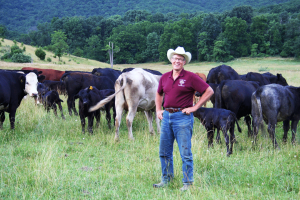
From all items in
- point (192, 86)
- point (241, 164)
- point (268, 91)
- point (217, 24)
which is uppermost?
point (217, 24)

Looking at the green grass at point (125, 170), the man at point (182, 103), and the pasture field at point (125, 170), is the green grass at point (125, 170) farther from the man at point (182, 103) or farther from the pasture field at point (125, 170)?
the man at point (182, 103)

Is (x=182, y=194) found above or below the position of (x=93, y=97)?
below

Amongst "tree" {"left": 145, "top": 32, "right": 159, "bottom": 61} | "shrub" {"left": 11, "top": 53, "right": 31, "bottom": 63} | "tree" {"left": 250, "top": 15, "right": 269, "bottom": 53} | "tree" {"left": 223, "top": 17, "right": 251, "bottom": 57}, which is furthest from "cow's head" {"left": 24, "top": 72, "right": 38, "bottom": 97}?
"tree" {"left": 145, "top": 32, "right": 159, "bottom": 61}

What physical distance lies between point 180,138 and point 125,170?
1.55 metres

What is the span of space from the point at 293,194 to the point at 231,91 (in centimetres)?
422

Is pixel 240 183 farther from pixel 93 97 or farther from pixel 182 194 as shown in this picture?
pixel 93 97

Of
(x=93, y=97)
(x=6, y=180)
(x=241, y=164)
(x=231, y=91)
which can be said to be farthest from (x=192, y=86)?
(x=93, y=97)

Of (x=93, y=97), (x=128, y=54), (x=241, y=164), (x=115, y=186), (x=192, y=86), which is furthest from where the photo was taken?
(x=128, y=54)

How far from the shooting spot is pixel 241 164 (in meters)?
5.61

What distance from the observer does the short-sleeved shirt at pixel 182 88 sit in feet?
13.7

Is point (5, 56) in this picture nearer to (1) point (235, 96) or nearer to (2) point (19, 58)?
(2) point (19, 58)

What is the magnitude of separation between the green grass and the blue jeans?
0.35 meters

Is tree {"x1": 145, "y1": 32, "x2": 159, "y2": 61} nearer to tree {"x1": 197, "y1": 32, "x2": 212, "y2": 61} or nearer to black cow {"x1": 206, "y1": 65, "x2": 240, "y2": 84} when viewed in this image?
tree {"x1": 197, "y1": 32, "x2": 212, "y2": 61}

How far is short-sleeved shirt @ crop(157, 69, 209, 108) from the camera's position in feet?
13.7
